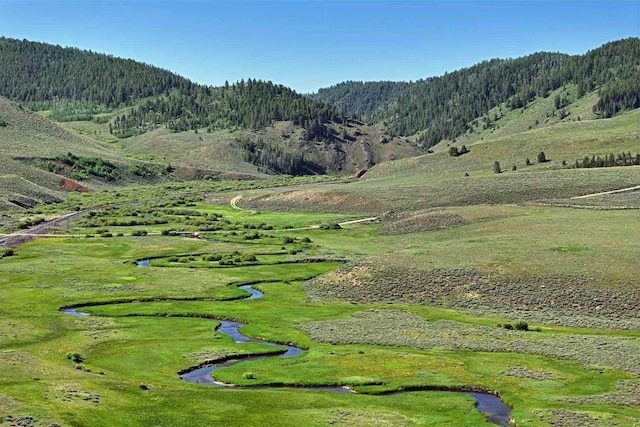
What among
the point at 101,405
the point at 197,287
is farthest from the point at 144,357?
the point at 197,287

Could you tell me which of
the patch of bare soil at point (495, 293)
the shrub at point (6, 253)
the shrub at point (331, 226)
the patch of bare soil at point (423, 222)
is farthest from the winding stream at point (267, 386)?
the shrub at point (331, 226)

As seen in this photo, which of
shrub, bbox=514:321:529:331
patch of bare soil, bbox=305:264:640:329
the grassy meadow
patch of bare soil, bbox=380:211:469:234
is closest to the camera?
the grassy meadow

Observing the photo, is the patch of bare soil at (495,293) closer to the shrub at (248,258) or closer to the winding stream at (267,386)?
the winding stream at (267,386)

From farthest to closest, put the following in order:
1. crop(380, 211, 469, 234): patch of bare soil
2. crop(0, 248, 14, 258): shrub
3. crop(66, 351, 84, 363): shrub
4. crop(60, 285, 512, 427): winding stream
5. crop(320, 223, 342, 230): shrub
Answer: crop(320, 223, 342, 230): shrub < crop(380, 211, 469, 234): patch of bare soil < crop(0, 248, 14, 258): shrub < crop(66, 351, 84, 363): shrub < crop(60, 285, 512, 427): winding stream

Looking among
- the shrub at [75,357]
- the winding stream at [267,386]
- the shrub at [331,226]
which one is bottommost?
the winding stream at [267,386]

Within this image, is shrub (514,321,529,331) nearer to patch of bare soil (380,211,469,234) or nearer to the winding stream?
the winding stream

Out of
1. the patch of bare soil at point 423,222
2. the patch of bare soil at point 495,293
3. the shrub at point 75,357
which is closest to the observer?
the shrub at point 75,357

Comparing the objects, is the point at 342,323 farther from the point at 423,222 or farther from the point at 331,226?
the point at 331,226

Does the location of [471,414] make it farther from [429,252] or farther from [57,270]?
[57,270]

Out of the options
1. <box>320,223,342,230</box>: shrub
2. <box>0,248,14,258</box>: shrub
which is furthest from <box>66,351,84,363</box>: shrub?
<box>320,223,342,230</box>: shrub

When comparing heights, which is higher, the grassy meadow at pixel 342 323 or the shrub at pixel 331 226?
the shrub at pixel 331 226

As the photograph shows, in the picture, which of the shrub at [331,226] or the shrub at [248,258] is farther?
the shrub at [331,226]
